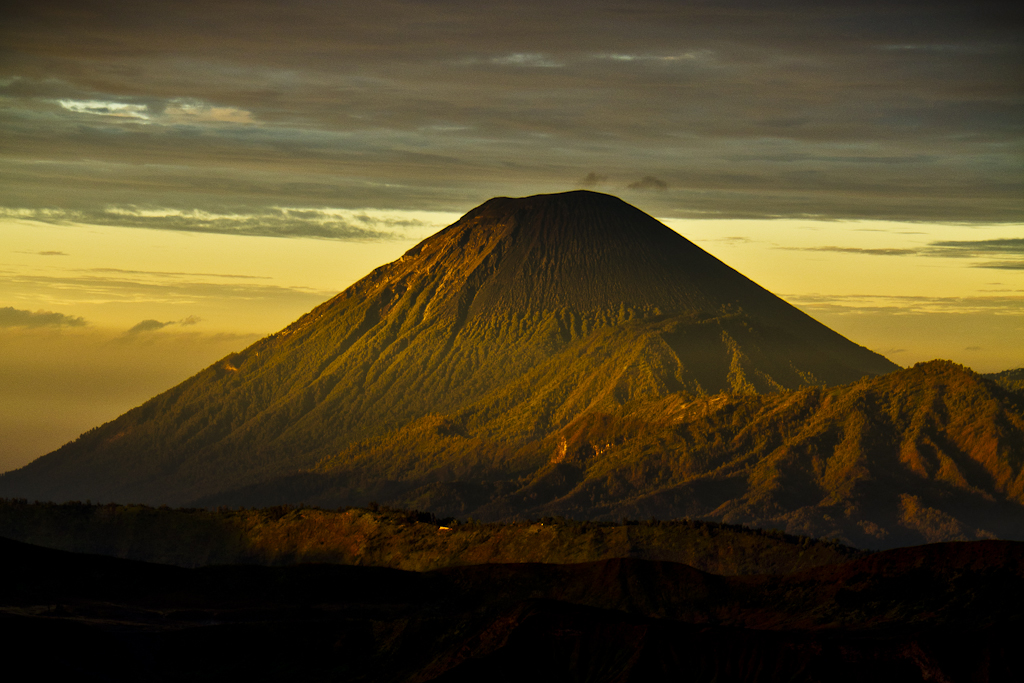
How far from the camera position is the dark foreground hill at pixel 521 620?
69875 millimetres

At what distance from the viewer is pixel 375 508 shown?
141500mm

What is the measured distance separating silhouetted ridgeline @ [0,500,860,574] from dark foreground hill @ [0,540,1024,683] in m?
13.9

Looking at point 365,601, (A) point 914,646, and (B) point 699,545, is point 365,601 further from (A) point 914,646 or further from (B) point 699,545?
(A) point 914,646

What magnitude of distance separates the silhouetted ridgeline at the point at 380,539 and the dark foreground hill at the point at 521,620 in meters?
13.9

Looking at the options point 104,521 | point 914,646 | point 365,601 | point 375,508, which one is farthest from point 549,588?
point 104,521

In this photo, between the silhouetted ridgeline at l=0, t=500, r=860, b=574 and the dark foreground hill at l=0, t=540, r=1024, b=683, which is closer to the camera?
the dark foreground hill at l=0, t=540, r=1024, b=683

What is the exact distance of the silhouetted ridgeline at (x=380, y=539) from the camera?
11662 centimetres

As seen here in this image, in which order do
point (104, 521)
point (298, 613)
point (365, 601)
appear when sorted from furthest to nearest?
1. point (104, 521)
2. point (365, 601)
3. point (298, 613)

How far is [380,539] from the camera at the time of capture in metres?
130

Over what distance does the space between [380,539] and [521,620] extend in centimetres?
5460

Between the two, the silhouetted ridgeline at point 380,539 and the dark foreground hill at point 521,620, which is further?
the silhouetted ridgeline at point 380,539

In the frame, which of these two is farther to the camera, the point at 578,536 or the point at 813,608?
the point at 578,536

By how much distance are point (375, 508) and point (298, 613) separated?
44.9 metres

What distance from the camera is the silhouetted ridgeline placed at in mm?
116625
